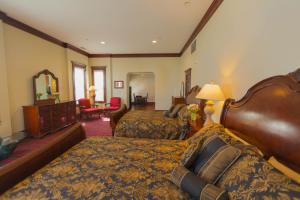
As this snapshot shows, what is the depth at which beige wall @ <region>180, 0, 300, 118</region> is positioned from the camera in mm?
1350

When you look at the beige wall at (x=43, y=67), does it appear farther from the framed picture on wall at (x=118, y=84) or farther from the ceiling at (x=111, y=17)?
the ceiling at (x=111, y=17)

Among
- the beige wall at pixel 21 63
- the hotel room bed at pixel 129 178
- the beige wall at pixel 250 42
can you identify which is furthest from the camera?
the beige wall at pixel 21 63

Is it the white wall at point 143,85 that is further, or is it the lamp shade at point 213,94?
the white wall at point 143,85

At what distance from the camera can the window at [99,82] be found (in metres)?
7.88

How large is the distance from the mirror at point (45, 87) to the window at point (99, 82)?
8.43 feet

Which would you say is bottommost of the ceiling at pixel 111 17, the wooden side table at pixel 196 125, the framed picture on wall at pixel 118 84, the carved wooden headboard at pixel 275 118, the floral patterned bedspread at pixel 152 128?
the floral patterned bedspread at pixel 152 128

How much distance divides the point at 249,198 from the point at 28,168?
5.72 ft

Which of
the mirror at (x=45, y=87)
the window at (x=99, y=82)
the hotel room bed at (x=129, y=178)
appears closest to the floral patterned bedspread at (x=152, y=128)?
the hotel room bed at (x=129, y=178)

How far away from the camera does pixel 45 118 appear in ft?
14.7

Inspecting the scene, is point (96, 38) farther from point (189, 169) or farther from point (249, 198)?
point (249, 198)

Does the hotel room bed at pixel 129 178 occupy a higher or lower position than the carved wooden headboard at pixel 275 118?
lower

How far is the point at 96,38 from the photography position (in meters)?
5.18

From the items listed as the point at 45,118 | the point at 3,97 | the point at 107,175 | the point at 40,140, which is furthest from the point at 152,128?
the point at 3,97

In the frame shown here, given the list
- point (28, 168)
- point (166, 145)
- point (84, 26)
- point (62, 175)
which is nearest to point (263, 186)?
point (166, 145)
